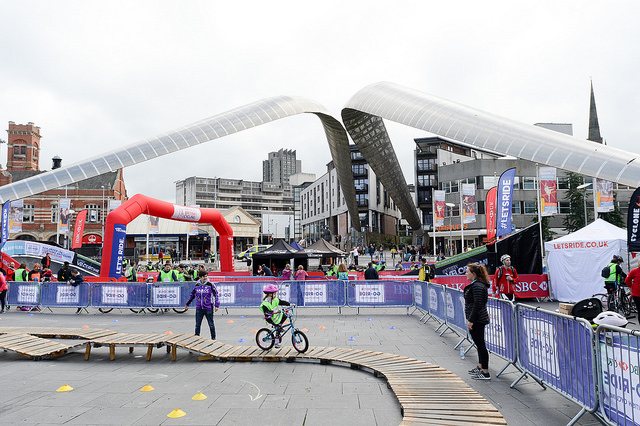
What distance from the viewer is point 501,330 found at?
7.34m

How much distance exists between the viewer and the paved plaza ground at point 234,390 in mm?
5335

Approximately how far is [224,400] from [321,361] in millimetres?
2602

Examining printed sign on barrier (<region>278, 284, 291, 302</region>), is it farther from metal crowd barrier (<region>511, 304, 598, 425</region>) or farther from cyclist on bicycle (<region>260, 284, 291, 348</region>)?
metal crowd barrier (<region>511, 304, 598, 425</region>)

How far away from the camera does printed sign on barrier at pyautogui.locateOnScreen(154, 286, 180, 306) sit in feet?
51.6

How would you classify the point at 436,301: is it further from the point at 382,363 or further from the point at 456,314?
the point at 382,363

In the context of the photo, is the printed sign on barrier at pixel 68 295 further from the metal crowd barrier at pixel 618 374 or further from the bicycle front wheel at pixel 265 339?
the metal crowd barrier at pixel 618 374

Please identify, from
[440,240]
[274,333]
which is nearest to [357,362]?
[274,333]

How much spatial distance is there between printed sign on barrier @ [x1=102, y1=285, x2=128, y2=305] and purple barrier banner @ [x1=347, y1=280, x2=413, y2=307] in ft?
25.8

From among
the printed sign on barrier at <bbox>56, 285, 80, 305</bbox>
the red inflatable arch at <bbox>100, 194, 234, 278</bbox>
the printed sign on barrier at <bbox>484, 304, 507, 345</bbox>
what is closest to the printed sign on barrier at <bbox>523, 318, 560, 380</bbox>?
the printed sign on barrier at <bbox>484, 304, 507, 345</bbox>

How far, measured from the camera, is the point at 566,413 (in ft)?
17.8

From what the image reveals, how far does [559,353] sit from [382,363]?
2.84 meters

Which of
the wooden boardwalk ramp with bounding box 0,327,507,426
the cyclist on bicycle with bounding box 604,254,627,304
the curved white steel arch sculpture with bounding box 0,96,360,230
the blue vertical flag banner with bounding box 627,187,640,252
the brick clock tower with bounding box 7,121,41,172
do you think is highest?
the brick clock tower with bounding box 7,121,41,172

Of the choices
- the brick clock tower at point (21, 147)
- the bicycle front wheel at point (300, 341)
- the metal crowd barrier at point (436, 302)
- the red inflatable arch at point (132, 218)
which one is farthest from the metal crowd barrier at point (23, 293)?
the brick clock tower at point (21, 147)

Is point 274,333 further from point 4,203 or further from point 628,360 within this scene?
point 4,203
